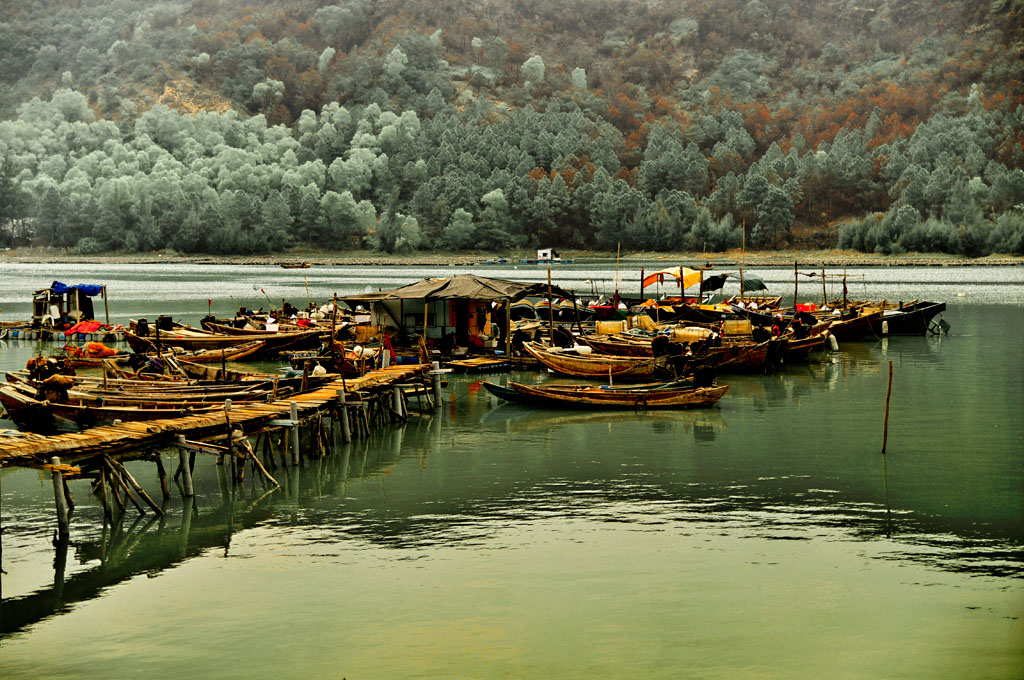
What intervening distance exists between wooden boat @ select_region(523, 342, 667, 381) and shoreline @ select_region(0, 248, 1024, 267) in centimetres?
11645

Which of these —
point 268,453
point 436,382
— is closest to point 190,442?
point 268,453

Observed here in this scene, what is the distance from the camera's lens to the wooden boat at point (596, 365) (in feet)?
114

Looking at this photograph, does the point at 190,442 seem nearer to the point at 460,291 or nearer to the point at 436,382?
the point at 436,382

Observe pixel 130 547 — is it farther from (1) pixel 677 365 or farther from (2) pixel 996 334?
(2) pixel 996 334

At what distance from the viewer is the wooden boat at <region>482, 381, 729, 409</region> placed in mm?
30078

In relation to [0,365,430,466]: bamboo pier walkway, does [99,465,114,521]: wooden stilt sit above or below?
below

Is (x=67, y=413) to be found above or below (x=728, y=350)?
above

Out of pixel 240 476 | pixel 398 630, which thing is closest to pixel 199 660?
pixel 398 630

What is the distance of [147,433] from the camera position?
62.4ft

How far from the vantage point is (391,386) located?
94.6 feet

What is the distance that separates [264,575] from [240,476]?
19.1 feet

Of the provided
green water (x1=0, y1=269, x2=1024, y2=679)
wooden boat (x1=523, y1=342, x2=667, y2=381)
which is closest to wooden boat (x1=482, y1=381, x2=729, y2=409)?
green water (x1=0, y1=269, x2=1024, y2=679)

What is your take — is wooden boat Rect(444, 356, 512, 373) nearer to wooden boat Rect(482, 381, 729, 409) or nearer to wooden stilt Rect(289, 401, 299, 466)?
wooden boat Rect(482, 381, 729, 409)

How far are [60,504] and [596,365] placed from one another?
839 inches
